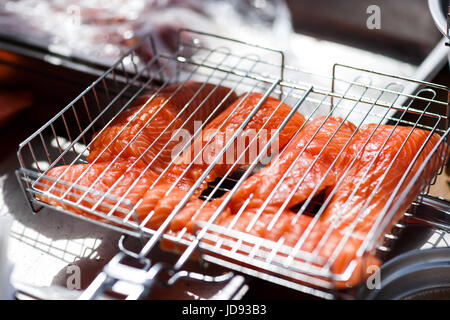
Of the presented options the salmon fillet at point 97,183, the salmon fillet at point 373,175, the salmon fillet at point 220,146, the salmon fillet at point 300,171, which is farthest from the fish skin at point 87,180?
the salmon fillet at point 373,175

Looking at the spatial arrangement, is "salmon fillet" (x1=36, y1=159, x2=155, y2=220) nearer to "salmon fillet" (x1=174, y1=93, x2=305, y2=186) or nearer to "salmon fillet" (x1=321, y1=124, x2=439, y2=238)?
"salmon fillet" (x1=174, y1=93, x2=305, y2=186)

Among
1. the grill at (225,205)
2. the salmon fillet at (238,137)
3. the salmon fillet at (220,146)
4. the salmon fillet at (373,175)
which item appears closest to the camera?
the grill at (225,205)

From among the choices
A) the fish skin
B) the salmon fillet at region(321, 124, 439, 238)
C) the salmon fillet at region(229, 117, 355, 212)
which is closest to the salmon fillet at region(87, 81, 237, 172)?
the fish skin

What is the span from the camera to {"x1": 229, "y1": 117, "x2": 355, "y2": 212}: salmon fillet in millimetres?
1573

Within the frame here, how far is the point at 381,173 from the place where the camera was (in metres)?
1.58

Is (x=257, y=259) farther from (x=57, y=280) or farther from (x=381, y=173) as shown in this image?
(x=57, y=280)

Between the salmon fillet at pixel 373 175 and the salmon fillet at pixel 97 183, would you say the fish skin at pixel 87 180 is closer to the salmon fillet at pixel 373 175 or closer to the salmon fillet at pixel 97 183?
the salmon fillet at pixel 97 183

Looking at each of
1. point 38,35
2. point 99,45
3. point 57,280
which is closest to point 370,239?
point 57,280

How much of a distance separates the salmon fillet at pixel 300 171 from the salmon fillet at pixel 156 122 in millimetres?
360

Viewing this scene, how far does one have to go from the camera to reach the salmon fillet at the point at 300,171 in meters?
1.57

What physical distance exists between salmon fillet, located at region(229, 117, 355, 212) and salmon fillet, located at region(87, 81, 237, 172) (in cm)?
36

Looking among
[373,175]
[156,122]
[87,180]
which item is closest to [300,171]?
[373,175]

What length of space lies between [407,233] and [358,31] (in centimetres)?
165
